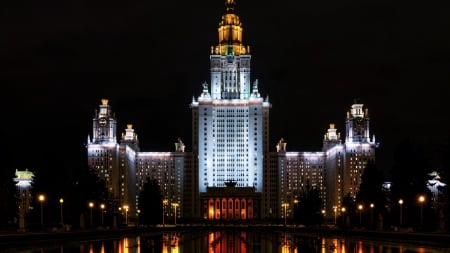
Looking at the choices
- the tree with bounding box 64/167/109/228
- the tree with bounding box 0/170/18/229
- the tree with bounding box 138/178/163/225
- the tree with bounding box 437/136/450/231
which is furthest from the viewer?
the tree with bounding box 138/178/163/225

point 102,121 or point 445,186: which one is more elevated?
point 102,121

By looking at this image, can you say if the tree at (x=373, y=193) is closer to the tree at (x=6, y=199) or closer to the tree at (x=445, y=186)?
the tree at (x=445, y=186)

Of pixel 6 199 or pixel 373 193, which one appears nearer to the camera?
pixel 6 199

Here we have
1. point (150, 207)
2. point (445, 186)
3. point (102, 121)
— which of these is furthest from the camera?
point (102, 121)

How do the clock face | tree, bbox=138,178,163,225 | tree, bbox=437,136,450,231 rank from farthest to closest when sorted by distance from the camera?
the clock face, tree, bbox=138,178,163,225, tree, bbox=437,136,450,231

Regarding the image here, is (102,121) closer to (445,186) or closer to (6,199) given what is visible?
(6,199)

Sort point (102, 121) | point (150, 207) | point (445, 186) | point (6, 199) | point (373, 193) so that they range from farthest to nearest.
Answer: point (102, 121) → point (150, 207) → point (373, 193) → point (6, 199) → point (445, 186)

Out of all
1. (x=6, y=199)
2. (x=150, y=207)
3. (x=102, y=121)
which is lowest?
(x=150, y=207)

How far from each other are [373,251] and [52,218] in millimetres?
57496

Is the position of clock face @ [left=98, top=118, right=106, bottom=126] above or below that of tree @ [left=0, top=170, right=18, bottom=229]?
above

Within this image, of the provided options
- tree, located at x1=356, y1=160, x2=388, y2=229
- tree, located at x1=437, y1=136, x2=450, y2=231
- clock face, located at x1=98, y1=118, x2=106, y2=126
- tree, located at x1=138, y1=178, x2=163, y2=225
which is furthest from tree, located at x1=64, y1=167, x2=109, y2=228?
clock face, located at x1=98, y1=118, x2=106, y2=126

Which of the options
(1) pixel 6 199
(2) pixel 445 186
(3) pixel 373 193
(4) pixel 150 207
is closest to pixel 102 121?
(4) pixel 150 207

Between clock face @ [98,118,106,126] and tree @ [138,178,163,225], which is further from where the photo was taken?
clock face @ [98,118,106,126]

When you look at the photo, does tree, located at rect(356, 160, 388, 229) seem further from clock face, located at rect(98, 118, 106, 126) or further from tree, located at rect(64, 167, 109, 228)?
clock face, located at rect(98, 118, 106, 126)
